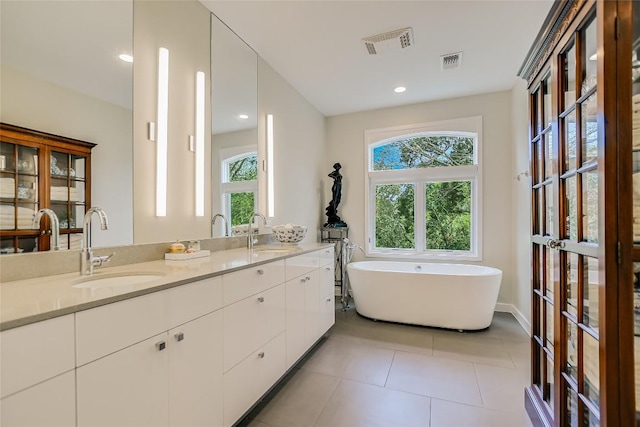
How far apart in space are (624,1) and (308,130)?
129 inches

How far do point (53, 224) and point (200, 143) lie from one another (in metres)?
1.10

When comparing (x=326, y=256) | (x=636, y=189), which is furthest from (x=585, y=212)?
(x=326, y=256)

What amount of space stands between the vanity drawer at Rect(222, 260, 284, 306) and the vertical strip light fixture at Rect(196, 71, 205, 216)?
0.77 m

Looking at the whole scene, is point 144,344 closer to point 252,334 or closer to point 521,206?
point 252,334

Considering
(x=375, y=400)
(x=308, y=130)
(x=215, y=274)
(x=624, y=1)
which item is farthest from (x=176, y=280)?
(x=308, y=130)

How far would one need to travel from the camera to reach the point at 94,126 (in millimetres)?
1584

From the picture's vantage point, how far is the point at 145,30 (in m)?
1.80

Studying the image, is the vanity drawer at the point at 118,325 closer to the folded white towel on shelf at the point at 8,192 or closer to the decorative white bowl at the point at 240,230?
the folded white towel on shelf at the point at 8,192

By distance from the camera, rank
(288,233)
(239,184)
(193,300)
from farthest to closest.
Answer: (288,233) < (239,184) < (193,300)

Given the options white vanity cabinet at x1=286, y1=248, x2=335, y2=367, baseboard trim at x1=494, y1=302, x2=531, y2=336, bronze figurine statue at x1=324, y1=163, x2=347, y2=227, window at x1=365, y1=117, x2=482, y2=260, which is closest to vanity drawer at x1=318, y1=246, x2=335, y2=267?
white vanity cabinet at x1=286, y1=248, x2=335, y2=367

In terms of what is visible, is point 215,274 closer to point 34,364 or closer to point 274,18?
point 34,364

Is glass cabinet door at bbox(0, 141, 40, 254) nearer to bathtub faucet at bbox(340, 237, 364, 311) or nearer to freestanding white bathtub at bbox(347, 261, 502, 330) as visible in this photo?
freestanding white bathtub at bbox(347, 261, 502, 330)

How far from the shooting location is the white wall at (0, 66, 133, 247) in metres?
1.28

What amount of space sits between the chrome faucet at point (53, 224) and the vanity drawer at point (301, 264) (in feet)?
4.22
